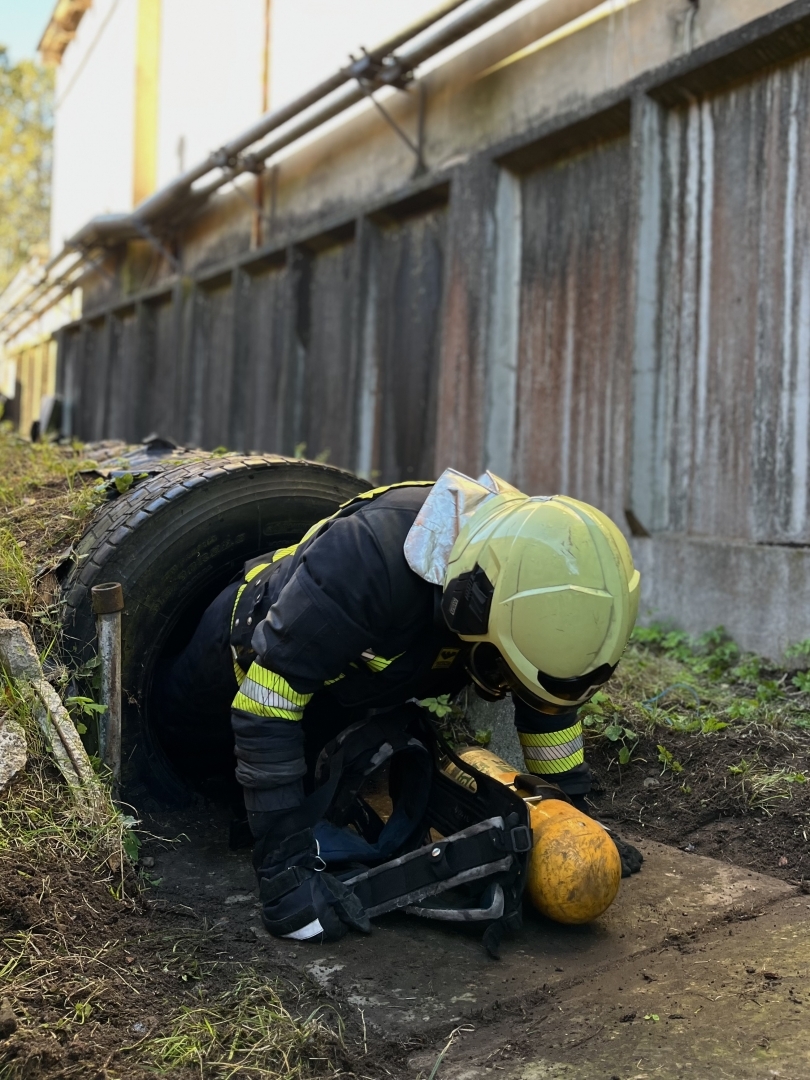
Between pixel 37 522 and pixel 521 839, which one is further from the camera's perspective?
pixel 37 522

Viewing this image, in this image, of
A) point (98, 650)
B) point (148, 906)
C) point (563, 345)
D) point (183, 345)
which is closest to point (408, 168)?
point (563, 345)

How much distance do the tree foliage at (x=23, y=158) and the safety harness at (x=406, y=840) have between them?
34.7 m

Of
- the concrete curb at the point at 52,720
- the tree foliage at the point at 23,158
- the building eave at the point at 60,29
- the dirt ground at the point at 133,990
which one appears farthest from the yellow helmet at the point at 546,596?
the tree foliage at the point at 23,158

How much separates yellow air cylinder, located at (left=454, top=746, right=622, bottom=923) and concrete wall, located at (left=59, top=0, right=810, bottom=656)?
2384 millimetres

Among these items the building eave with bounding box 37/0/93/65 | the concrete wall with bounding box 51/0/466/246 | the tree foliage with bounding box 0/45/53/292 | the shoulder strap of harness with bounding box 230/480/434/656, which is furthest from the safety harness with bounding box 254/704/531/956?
the tree foliage with bounding box 0/45/53/292

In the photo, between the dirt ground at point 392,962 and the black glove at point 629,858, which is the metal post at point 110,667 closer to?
the dirt ground at point 392,962

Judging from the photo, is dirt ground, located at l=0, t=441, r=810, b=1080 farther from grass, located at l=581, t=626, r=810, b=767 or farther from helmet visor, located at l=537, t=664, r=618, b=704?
helmet visor, located at l=537, t=664, r=618, b=704

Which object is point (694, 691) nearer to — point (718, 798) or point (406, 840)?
point (718, 798)

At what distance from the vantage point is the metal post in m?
3.06

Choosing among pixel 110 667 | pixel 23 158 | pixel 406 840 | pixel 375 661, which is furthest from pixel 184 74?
pixel 23 158

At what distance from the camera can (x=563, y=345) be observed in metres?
6.25

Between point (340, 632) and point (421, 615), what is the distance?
0.24m

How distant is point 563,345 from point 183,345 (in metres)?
7.05

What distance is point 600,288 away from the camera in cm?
599
